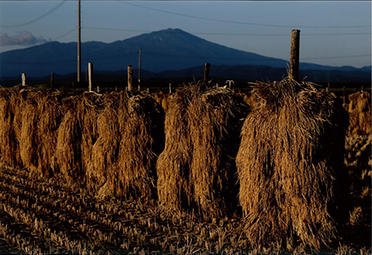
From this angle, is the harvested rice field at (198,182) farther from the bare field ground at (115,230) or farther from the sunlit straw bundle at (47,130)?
the sunlit straw bundle at (47,130)

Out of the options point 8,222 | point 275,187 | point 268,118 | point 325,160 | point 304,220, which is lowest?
point 8,222

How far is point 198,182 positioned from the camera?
852 centimetres

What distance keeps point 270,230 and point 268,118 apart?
1.88 m

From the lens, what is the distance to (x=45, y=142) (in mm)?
12906

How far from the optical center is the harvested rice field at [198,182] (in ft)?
23.1

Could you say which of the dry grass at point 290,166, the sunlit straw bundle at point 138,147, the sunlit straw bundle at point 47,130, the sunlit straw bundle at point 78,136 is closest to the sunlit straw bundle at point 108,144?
the sunlit straw bundle at point 138,147

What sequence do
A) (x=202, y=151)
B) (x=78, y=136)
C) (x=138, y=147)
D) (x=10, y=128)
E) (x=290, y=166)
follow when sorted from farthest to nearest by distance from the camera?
(x=10, y=128)
(x=78, y=136)
(x=138, y=147)
(x=202, y=151)
(x=290, y=166)

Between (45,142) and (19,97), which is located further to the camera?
(19,97)

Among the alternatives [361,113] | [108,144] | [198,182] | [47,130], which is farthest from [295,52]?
[361,113]

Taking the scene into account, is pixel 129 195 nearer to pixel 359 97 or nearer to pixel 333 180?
pixel 333 180

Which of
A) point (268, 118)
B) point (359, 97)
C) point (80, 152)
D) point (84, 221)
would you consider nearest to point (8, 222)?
point (84, 221)

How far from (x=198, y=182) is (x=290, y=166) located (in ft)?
7.00

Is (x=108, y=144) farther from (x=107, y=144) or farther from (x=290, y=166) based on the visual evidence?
(x=290, y=166)

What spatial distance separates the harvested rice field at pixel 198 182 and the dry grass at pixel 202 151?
0.07 ft
